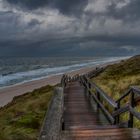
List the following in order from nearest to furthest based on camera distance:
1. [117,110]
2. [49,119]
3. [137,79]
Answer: [49,119]
[117,110]
[137,79]

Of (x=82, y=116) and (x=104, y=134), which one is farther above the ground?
(x=104, y=134)

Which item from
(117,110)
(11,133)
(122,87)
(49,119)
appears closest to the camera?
(49,119)

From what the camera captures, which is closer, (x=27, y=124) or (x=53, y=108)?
(x=53, y=108)

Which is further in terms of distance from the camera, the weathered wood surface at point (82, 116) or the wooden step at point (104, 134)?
the weathered wood surface at point (82, 116)

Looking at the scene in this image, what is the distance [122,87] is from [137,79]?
7.58ft

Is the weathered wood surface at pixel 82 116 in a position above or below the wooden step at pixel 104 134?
Answer: below

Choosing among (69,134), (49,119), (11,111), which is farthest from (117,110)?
(11,111)

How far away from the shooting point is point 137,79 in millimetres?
20984

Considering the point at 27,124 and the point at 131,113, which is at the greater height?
the point at 131,113

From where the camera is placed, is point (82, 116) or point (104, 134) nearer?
point (104, 134)

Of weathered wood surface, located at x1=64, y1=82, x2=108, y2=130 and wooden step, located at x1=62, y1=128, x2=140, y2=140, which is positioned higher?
wooden step, located at x1=62, y1=128, x2=140, y2=140

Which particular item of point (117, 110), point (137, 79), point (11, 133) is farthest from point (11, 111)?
point (117, 110)

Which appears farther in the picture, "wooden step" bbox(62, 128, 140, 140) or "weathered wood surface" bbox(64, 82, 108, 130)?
"weathered wood surface" bbox(64, 82, 108, 130)

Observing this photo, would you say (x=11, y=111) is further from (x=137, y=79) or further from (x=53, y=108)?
(x=53, y=108)
